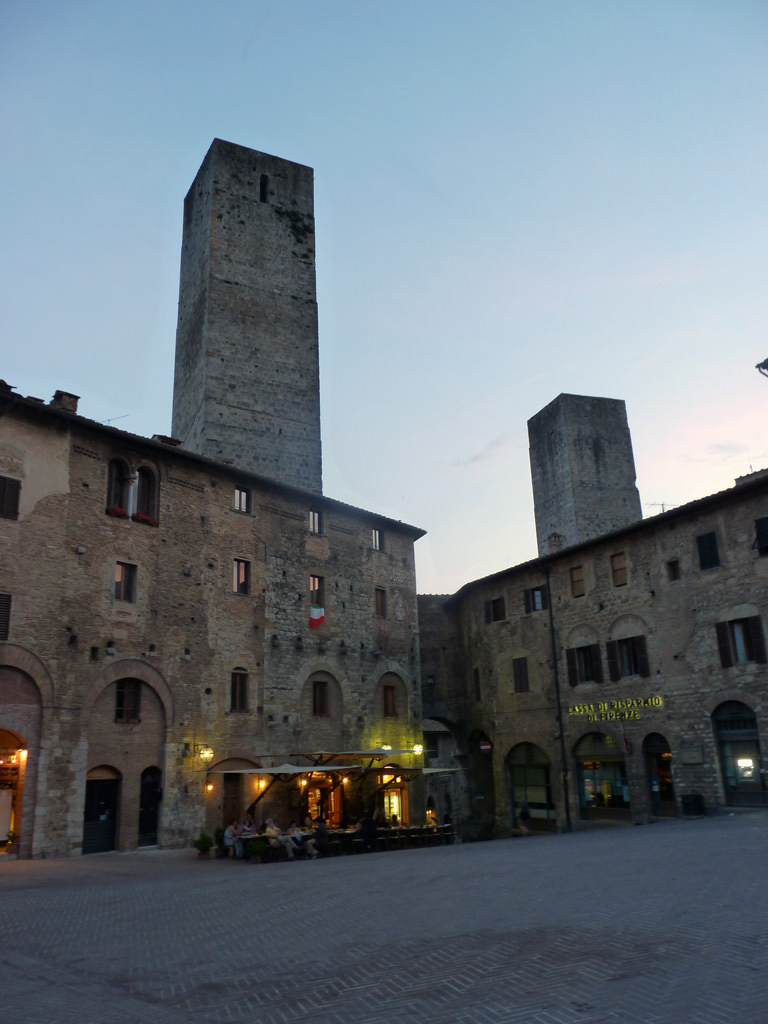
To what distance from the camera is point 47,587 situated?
2127 cm

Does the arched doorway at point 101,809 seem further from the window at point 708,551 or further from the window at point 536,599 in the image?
the window at point 708,551

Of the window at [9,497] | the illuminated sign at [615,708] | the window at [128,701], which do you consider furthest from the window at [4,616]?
the illuminated sign at [615,708]

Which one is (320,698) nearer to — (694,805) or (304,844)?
(304,844)

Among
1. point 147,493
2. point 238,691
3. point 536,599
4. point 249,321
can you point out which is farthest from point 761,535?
point 249,321

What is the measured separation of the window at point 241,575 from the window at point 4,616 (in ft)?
25.3

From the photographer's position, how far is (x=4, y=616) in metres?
20.2

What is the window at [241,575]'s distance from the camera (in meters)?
26.7

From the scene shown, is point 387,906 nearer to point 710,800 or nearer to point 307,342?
point 710,800

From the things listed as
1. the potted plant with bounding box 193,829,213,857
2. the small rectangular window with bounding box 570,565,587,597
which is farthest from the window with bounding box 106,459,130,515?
the small rectangular window with bounding box 570,565,587,597

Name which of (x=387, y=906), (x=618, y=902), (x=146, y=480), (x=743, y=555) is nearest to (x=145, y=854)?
(x=146, y=480)

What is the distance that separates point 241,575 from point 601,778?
15384 mm

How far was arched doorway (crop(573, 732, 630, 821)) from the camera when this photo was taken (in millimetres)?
29234

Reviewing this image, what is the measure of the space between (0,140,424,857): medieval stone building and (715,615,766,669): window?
10725 mm

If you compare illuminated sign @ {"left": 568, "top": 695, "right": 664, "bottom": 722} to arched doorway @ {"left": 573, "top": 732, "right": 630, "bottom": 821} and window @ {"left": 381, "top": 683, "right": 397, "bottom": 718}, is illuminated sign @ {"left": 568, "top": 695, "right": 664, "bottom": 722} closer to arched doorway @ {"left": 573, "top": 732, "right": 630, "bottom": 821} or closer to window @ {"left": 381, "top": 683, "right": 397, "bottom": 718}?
arched doorway @ {"left": 573, "top": 732, "right": 630, "bottom": 821}
